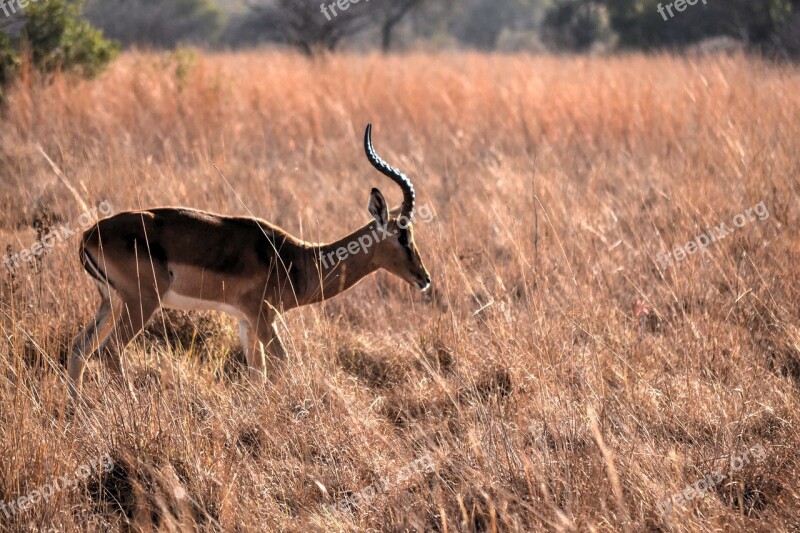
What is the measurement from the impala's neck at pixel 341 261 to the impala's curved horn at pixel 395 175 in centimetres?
19

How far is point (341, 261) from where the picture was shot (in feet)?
16.7

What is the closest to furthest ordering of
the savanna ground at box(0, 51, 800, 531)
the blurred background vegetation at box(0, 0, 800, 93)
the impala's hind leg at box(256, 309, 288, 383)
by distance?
the savanna ground at box(0, 51, 800, 531), the impala's hind leg at box(256, 309, 288, 383), the blurred background vegetation at box(0, 0, 800, 93)

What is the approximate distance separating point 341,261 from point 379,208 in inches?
16.4

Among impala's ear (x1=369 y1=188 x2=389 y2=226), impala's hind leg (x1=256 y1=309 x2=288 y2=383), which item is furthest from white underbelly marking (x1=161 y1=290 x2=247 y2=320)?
impala's ear (x1=369 y1=188 x2=389 y2=226)

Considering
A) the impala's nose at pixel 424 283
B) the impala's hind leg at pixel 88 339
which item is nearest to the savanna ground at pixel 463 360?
the impala's hind leg at pixel 88 339

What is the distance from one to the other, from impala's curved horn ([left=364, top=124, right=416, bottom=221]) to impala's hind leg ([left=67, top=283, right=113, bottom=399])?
1.47 metres

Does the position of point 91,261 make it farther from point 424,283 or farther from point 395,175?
point 424,283

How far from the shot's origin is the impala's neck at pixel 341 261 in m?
5.03

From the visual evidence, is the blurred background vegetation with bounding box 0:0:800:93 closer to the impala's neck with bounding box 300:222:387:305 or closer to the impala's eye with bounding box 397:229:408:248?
the impala's neck with bounding box 300:222:387:305

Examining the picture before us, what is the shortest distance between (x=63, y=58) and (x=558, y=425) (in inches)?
330

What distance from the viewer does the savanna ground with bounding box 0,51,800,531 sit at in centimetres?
339

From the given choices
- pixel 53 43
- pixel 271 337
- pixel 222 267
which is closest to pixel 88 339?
pixel 222 267

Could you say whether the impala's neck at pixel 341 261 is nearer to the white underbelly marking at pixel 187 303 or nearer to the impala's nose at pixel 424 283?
the impala's nose at pixel 424 283

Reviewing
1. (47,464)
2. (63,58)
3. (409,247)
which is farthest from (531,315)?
(63,58)
